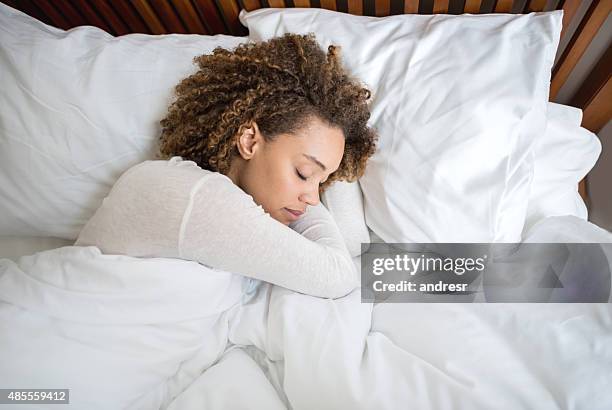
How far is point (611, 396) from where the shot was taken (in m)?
0.71

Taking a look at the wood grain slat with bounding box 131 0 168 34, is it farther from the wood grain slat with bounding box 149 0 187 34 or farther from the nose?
the nose

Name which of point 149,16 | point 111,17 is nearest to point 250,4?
point 149,16

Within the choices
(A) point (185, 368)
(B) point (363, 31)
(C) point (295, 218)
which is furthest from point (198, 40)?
(A) point (185, 368)

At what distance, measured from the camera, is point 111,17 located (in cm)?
137

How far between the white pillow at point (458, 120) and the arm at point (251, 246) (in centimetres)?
25

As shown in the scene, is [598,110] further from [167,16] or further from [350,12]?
[167,16]

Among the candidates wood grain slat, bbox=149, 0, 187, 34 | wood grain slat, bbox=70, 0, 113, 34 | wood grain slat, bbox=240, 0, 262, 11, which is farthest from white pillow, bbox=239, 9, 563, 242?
wood grain slat, bbox=70, 0, 113, 34

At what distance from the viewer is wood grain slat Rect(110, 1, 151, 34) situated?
52.4 inches

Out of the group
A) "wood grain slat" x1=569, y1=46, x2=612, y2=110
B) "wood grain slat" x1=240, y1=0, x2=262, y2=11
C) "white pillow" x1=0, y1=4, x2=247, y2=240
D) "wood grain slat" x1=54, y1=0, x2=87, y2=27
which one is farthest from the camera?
"wood grain slat" x1=54, y1=0, x2=87, y2=27

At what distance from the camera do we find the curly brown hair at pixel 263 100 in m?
0.95

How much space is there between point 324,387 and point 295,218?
36 centimetres

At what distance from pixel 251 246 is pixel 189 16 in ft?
2.75

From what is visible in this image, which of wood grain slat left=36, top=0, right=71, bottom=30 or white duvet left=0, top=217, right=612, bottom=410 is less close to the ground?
wood grain slat left=36, top=0, right=71, bottom=30

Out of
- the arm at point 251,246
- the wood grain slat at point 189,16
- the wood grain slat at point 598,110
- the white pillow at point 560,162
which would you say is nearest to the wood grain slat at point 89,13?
the wood grain slat at point 189,16
